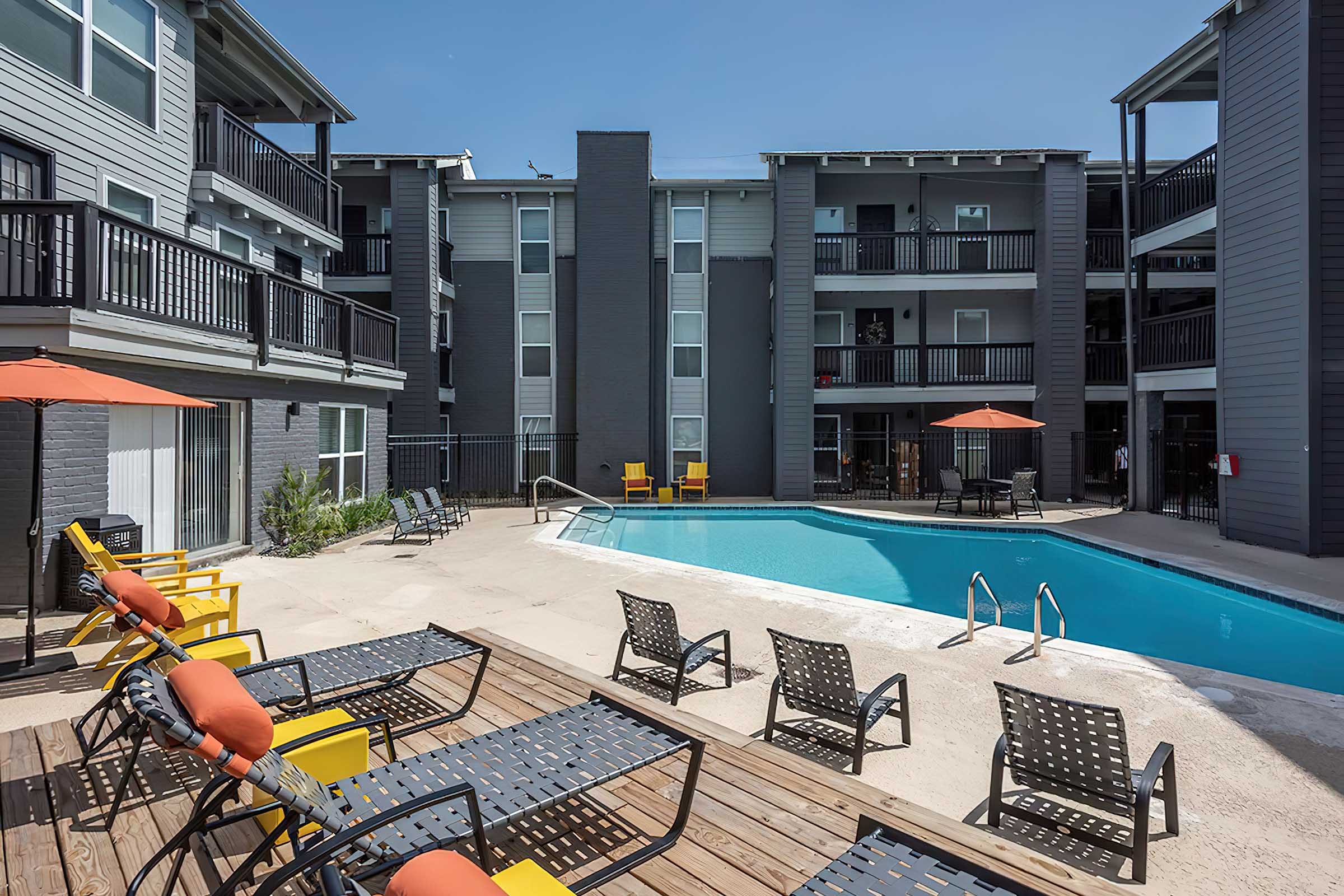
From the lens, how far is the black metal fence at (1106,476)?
1862 centimetres

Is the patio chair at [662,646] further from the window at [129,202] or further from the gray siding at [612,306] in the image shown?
the gray siding at [612,306]

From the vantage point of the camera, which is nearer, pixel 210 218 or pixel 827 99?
pixel 210 218

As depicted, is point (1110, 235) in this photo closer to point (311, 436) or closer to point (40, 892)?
point (311, 436)

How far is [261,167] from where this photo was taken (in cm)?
1325

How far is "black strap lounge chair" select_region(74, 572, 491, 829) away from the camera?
11.5 ft

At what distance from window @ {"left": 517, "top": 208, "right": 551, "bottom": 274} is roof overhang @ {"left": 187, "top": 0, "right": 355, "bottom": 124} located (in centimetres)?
687

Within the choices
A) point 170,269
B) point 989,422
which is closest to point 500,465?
point 170,269

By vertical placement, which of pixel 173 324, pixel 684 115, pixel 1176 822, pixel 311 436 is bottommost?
pixel 1176 822

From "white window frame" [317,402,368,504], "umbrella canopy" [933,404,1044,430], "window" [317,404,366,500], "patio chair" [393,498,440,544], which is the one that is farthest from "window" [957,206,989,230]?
"window" [317,404,366,500]

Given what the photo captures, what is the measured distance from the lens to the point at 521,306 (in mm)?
21469

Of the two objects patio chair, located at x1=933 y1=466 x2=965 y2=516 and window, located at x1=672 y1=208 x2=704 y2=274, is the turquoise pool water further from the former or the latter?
window, located at x1=672 y1=208 x2=704 y2=274

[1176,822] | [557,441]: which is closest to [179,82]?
[557,441]

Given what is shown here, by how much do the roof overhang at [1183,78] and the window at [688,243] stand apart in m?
10.8

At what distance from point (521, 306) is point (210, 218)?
32.4ft
